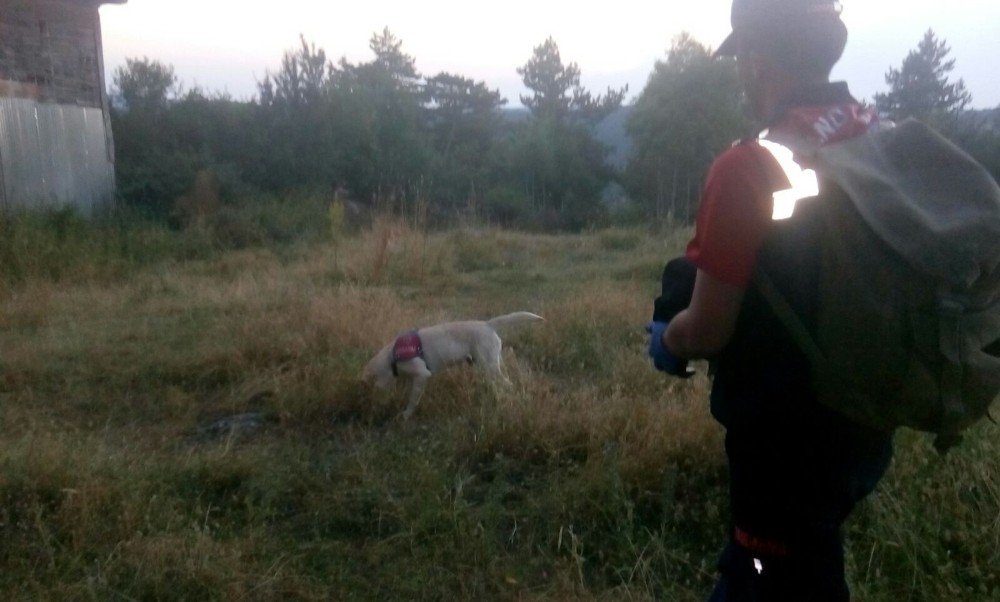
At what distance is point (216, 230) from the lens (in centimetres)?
1456

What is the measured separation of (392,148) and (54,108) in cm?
1038

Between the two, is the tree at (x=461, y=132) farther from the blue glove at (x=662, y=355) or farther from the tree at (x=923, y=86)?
the blue glove at (x=662, y=355)

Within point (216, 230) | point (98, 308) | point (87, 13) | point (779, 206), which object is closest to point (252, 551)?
point (779, 206)

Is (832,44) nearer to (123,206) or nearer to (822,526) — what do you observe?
(822,526)

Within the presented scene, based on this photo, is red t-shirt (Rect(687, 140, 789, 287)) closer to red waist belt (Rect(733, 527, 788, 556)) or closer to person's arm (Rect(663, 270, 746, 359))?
person's arm (Rect(663, 270, 746, 359))

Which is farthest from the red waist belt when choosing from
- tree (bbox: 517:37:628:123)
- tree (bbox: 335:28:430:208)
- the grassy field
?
tree (bbox: 517:37:628:123)

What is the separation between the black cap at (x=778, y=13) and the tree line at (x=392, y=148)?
44.0 feet

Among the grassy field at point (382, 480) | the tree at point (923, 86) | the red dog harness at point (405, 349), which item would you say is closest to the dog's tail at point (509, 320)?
the grassy field at point (382, 480)

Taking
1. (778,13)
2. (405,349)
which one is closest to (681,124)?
(405,349)

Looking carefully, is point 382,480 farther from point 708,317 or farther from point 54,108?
point 54,108

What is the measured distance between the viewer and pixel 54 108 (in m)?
13.4

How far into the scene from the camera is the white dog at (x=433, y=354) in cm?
510

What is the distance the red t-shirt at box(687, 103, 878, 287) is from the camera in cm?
153

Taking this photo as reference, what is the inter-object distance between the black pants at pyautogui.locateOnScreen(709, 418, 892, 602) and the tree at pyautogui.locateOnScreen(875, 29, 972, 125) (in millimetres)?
11499
